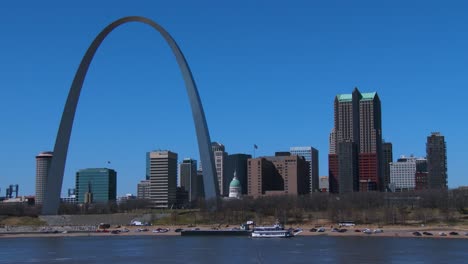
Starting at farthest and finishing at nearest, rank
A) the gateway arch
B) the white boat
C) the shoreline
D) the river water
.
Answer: the shoreline, the white boat, the gateway arch, the river water

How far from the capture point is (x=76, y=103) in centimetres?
10062

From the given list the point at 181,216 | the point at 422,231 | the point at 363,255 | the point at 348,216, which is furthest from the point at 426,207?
the point at 363,255

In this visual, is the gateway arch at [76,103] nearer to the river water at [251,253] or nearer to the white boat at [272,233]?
the white boat at [272,233]

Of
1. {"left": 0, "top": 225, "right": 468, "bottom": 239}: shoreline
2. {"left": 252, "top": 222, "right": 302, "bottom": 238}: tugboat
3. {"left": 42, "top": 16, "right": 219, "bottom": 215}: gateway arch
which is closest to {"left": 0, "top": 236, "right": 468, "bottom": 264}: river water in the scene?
{"left": 252, "top": 222, "right": 302, "bottom": 238}: tugboat

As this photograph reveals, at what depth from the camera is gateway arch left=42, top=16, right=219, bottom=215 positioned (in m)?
91.8

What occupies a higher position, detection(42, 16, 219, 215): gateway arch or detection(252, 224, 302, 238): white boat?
detection(42, 16, 219, 215): gateway arch

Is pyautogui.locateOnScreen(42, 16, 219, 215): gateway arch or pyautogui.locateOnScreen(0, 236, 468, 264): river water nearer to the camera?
pyautogui.locateOnScreen(0, 236, 468, 264): river water

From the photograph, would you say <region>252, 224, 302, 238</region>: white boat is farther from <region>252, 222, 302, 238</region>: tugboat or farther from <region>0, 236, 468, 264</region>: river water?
<region>0, 236, 468, 264</region>: river water

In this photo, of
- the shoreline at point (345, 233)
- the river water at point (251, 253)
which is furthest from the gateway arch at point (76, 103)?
the river water at point (251, 253)

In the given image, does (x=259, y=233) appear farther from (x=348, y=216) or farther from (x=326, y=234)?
(x=348, y=216)

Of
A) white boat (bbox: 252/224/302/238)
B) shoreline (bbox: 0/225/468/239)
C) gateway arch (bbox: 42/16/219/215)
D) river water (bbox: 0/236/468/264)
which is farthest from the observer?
shoreline (bbox: 0/225/468/239)

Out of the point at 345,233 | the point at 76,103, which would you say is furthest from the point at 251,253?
the point at 76,103

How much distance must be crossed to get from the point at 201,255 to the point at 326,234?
38.0m

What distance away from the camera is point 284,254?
62188 millimetres
